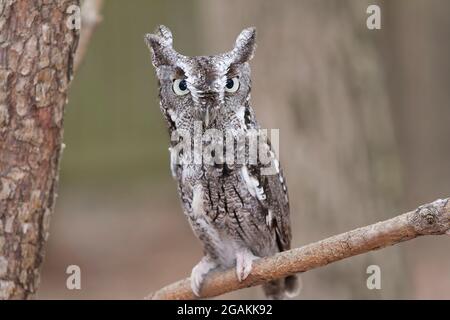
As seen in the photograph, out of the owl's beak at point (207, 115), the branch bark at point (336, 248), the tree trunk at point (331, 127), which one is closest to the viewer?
the branch bark at point (336, 248)

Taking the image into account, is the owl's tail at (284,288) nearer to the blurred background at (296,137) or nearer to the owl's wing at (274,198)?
the owl's wing at (274,198)

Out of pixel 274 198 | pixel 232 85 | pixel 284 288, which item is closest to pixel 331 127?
pixel 284 288

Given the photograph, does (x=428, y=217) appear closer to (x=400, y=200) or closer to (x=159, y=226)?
(x=400, y=200)

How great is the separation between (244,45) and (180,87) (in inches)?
12.9

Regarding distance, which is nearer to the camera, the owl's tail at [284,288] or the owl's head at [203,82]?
the owl's head at [203,82]

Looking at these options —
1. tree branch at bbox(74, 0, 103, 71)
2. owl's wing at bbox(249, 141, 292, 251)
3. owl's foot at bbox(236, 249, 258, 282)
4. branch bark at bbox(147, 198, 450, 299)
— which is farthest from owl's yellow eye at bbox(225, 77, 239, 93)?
tree branch at bbox(74, 0, 103, 71)

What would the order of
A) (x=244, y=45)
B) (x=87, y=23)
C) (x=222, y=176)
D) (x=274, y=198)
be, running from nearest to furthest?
(x=244, y=45)
(x=222, y=176)
(x=274, y=198)
(x=87, y=23)

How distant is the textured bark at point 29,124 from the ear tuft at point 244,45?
2.58 ft

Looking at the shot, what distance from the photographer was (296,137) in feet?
17.5

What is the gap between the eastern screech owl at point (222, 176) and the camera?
3113 millimetres

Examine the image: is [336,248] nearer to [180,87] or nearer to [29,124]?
[180,87]

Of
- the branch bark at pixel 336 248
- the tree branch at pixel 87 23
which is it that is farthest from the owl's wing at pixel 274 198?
the tree branch at pixel 87 23

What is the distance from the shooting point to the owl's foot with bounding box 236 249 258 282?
139 inches

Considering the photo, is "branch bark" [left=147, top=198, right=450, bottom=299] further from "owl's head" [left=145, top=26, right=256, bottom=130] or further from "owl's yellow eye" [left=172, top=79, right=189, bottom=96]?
"owl's yellow eye" [left=172, top=79, right=189, bottom=96]
